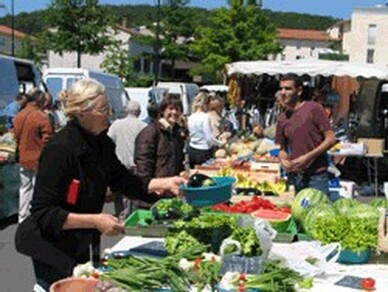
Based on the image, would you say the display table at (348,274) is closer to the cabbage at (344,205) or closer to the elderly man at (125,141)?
the cabbage at (344,205)

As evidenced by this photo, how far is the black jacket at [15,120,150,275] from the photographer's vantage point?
316 centimetres

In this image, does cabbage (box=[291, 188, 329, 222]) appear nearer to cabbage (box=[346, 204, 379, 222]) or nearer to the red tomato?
cabbage (box=[346, 204, 379, 222])

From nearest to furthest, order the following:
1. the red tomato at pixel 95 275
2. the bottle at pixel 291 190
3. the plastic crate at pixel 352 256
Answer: the red tomato at pixel 95 275 → the plastic crate at pixel 352 256 → the bottle at pixel 291 190

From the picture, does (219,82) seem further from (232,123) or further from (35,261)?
(35,261)

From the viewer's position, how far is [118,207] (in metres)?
8.20

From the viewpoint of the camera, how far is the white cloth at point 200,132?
33.2ft

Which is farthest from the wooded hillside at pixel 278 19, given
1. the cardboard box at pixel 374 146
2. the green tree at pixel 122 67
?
the cardboard box at pixel 374 146

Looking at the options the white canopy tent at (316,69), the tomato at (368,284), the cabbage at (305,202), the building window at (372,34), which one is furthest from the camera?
the building window at (372,34)

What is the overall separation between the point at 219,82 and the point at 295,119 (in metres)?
46.7

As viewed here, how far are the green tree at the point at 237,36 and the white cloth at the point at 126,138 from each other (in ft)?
124

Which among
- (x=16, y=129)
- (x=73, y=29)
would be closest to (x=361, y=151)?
(x=16, y=129)

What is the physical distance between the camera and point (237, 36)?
46406mm

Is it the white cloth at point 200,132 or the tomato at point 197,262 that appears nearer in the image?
the tomato at point 197,262

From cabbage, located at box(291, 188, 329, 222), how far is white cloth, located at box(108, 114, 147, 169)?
3556 millimetres
